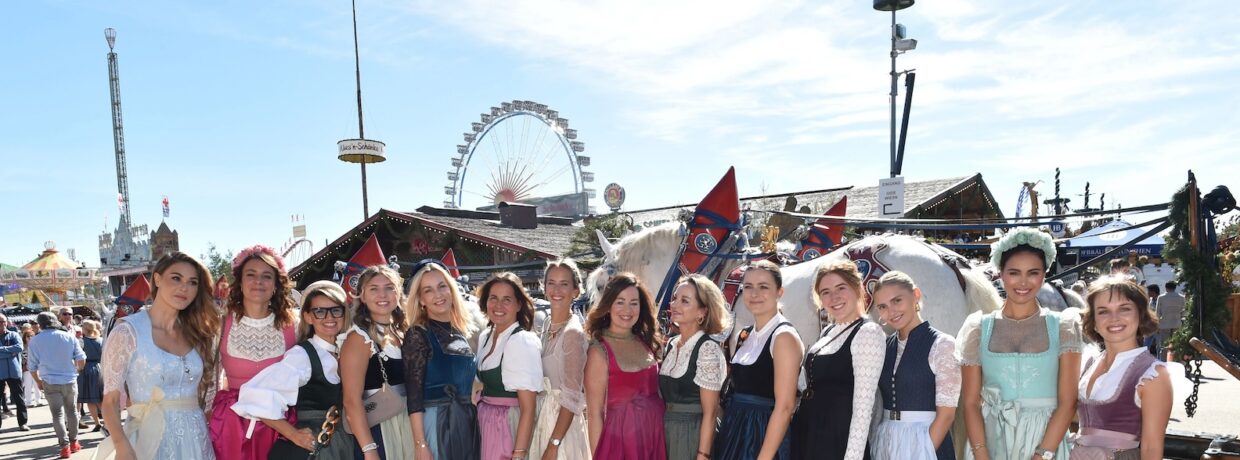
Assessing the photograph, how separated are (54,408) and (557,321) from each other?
788 centimetres

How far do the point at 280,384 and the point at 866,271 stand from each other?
3.58 m

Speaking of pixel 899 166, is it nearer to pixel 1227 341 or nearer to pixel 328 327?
pixel 1227 341

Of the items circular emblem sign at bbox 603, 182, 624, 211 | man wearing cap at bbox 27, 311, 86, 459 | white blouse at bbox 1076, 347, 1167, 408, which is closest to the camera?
white blouse at bbox 1076, 347, 1167, 408

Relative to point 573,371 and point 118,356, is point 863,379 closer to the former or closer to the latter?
point 573,371

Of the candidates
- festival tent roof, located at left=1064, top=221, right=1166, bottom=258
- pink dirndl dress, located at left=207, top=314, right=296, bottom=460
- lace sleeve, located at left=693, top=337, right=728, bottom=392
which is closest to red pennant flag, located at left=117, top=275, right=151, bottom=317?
pink dirndl dress, located at left=207, top=314, right=296, bottom=460

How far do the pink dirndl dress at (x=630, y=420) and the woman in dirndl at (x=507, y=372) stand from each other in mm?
430

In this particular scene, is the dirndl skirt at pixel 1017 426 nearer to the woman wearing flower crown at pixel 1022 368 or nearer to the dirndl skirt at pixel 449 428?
the woman wearing flower crown at pixel 1022 368

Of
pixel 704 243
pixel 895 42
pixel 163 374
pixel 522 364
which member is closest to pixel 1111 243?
pixel 895 42

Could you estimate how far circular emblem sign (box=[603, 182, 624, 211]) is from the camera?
26688mm

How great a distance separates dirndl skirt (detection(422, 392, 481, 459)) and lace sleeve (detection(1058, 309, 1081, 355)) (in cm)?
278

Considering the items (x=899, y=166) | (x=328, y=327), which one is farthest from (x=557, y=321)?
(x=899, y=166)

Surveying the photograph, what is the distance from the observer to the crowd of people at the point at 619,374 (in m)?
3.37

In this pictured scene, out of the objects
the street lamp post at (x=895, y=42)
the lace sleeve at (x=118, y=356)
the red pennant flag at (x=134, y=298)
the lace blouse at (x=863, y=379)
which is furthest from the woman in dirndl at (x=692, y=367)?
the street lamp post at (x=895, y=42)

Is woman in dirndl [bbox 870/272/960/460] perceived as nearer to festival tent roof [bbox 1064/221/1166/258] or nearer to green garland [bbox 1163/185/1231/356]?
green garland [bbox 1163/185/1231/356]
